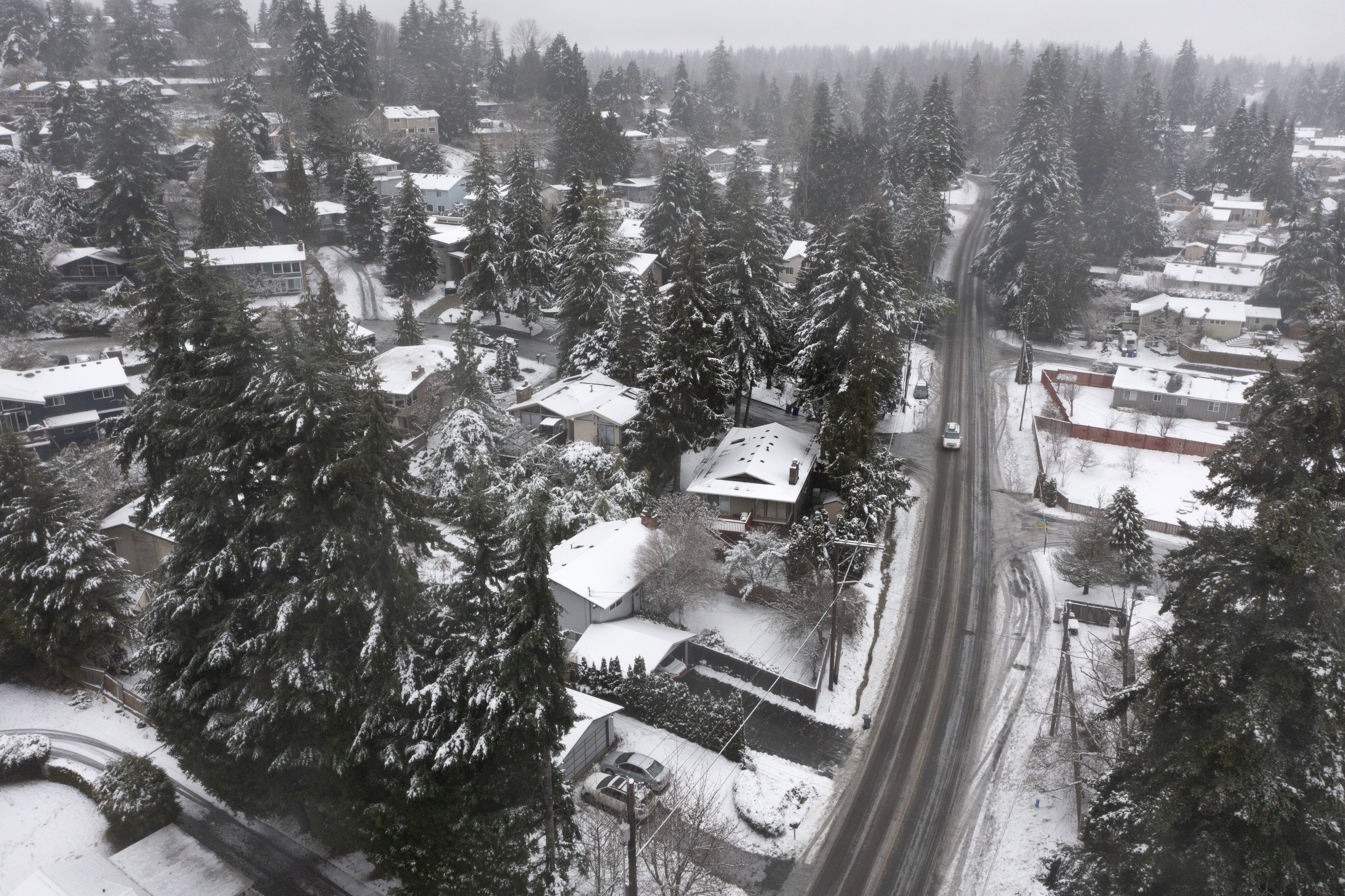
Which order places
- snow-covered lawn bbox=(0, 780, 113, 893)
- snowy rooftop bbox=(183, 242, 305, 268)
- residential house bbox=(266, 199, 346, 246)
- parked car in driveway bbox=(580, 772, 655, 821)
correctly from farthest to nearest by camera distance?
1. residential house bbox=(266, 199, 346, 246)
2. snowy rooftop bbox=(183, 242, 305, 268)
3. parked car in driveway bbox=(580, 772, 655, 821)
4. snow-covered lawn bbox=(0, 780, 113, 893)

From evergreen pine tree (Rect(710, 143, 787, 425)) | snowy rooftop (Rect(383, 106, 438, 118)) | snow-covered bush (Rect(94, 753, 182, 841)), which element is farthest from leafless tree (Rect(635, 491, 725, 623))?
snowy rooftop (Rect(383, 106, 438, 118))

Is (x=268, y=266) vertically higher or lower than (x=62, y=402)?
higher

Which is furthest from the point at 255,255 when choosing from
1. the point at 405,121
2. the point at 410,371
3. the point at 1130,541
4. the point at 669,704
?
the point at 1130,541

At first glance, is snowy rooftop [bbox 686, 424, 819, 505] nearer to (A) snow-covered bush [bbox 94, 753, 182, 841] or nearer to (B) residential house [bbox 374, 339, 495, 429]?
(B) residential house [bbox 374, 339, 495, 429]

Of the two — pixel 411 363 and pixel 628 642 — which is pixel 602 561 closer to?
pixel 628 642

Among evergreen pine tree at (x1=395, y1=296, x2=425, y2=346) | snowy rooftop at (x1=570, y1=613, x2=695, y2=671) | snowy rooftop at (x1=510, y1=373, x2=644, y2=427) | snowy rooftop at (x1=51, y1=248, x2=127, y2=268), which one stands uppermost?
snowy rooftop at (x1=51, y1=248, x2=127, y2=268)

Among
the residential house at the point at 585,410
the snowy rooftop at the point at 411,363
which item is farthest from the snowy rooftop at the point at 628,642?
the snowy rooftop at the point at 411,363

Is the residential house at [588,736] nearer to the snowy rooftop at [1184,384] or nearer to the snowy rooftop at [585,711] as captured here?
the snowy rooftop at [585,711]
